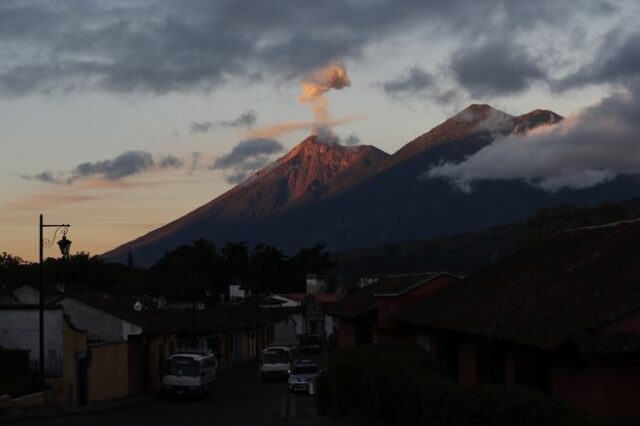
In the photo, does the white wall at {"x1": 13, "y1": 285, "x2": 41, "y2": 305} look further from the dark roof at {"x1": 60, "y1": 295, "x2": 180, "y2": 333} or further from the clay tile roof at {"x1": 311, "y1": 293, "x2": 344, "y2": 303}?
the clay tile roof at {"x1": 311, "y1": 293, "x2": 344, "y2": 303}

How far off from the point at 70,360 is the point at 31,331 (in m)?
1.75

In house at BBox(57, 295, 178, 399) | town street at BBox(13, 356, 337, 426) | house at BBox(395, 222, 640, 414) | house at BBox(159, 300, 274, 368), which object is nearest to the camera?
house at BBox(395, 222, 640, 414)

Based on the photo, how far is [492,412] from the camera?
13148 millimetres

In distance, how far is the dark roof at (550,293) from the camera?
17.1m

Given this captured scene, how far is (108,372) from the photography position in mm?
38562

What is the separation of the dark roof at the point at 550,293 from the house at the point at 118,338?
14.7m

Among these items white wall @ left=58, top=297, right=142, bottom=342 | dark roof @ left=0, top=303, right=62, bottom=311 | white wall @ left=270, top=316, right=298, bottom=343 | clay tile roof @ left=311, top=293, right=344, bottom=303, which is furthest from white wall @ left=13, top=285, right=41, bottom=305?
clay tile roof @ left=311, top=293, right=344, bottom=303

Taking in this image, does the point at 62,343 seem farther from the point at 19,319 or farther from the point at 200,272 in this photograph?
the point at 200,272

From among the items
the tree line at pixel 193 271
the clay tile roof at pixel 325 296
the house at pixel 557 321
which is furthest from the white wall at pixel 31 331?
the clay tile roof at pixel 325 296

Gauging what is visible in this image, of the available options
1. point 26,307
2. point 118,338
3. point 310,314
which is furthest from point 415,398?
point 310,314

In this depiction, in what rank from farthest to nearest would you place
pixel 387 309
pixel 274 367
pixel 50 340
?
pixel 274 367
pixel 50 340
pixel 387 309

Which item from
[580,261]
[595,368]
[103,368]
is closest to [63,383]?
[103,368]

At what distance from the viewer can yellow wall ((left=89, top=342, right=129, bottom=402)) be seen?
36719 mm

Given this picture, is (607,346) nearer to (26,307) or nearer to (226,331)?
(26,307)
